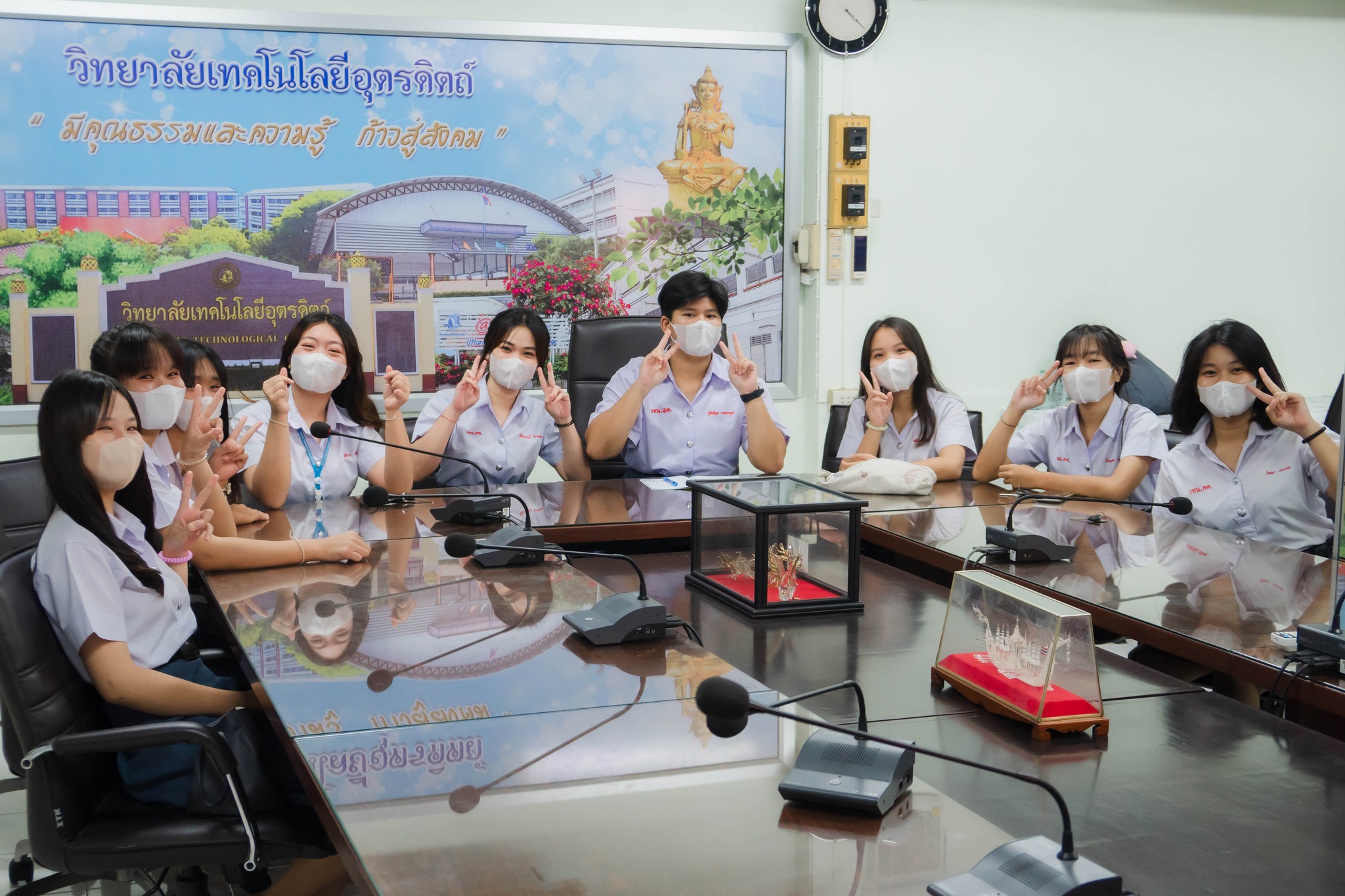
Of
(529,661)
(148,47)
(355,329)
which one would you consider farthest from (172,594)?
(148,47)

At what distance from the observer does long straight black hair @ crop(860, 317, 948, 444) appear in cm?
362

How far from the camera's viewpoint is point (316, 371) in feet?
10.2

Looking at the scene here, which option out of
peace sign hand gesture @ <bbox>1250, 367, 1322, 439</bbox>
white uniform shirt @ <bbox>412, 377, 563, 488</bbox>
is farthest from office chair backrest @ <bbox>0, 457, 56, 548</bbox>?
peace sign hand gesture @ <bbox>1250, 367, 1322, 439</bbox>

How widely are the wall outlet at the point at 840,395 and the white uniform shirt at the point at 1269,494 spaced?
2036mm

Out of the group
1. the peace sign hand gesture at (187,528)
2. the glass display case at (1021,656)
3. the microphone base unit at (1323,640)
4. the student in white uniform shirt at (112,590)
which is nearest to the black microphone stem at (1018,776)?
the glass display case at (1021,656)

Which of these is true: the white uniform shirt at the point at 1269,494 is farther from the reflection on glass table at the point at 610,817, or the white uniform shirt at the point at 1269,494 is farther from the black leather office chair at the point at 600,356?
the reflection on glass table at the point at 610,817

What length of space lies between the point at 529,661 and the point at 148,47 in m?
3.60

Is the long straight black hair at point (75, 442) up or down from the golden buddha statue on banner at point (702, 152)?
down

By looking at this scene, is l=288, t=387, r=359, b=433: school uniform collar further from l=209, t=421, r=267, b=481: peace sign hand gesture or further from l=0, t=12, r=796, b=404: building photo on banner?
l=0, t=12, r=796, b=404: building photo on banner

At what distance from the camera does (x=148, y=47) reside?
166 inches

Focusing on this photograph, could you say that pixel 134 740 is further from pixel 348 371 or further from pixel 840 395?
pixel 840 395

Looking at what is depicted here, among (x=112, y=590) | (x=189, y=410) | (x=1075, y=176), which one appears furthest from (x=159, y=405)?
(x=1075, y=176)

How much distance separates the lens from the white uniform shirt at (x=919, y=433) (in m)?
3.62

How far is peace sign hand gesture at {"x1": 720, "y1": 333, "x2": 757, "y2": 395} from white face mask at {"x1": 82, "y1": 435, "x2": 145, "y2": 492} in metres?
2.02
